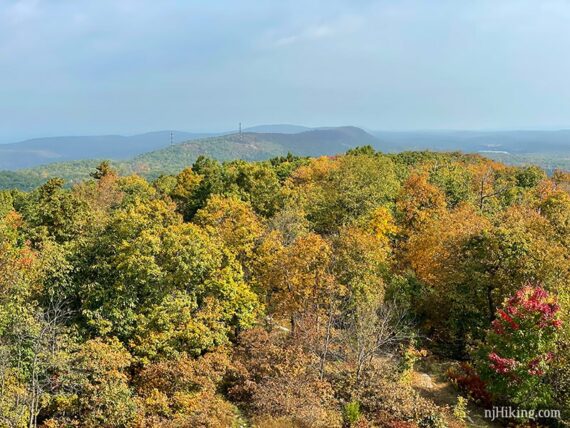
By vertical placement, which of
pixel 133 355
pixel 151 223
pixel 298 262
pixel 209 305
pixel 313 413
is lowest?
pixel 313 413

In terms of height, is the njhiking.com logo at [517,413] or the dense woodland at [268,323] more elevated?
the dense woodland at [268,323]

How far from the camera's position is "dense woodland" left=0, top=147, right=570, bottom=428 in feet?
57.5

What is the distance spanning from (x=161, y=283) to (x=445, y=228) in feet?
57.4

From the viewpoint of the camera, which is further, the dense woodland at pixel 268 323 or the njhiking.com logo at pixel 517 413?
the njhiking.com logo at pixel 517 413

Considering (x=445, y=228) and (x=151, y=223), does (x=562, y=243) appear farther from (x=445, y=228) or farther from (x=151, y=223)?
(x=151, y=223)

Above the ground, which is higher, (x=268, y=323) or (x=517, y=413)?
(x=268, y=323)

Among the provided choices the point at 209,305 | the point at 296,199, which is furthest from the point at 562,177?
the point at 209,305

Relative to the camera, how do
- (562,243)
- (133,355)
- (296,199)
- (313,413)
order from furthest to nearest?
(296,199) < (562,243) < (133,355) < (313,413)

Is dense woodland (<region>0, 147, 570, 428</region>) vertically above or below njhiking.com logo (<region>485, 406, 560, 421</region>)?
above

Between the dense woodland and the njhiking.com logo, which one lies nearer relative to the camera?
A: the dense woodland

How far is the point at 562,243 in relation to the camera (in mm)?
25281

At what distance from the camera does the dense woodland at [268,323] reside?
57.5 ft

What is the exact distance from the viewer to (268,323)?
2444 cm

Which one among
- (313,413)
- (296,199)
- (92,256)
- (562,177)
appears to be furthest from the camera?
(562,177)
